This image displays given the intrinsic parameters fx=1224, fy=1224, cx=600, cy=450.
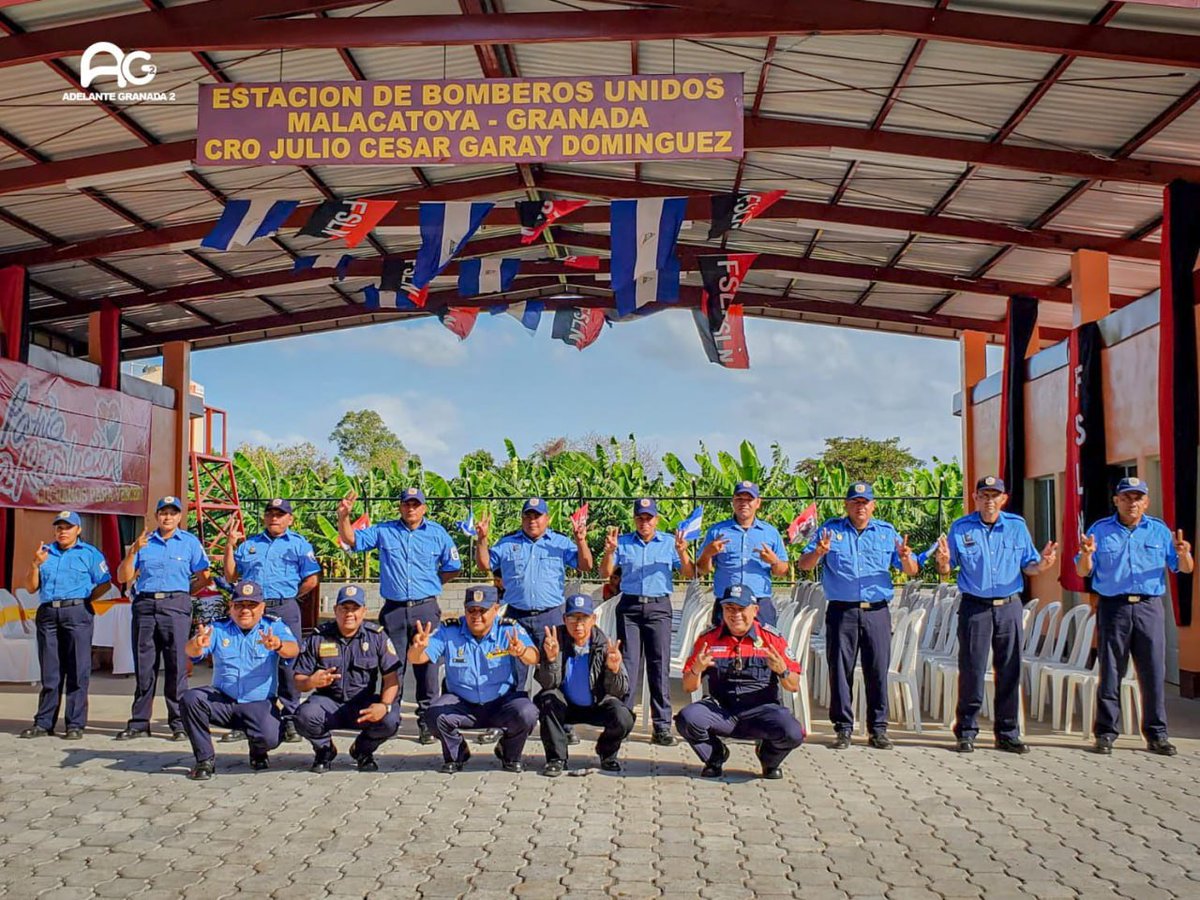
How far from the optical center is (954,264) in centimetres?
1692

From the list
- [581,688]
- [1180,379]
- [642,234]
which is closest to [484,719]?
[581,688]

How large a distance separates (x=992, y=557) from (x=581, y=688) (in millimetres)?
2750

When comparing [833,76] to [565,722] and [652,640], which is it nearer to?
[652,640]

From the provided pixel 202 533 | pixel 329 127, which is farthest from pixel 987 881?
pixel 202 533

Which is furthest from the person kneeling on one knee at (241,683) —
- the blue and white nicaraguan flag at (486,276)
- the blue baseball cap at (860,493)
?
the blue and white nicaraguan flag at (486,276)

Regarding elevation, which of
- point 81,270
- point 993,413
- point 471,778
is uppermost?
point 81,270

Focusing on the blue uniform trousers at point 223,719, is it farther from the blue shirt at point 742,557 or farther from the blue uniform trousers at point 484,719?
the blue shirt at point 742,557

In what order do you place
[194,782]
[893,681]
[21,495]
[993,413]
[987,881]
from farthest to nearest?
[993,413] → [21,495] → [893,681] → [194,782] → [987,881]

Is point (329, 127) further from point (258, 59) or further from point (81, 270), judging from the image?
point (81, 270)

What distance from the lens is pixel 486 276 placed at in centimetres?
1623

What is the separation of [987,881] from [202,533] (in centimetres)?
1800

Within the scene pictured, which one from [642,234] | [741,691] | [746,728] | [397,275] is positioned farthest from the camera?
[397,275]

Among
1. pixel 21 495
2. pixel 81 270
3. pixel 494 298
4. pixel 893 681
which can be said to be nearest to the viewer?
pixel 893 681

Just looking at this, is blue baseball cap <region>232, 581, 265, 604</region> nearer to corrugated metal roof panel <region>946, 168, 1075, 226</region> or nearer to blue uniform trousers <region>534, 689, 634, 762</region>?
blue uniform trousers <region>534, 689, 634, 762</region>
